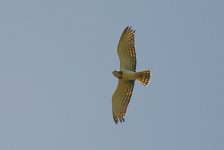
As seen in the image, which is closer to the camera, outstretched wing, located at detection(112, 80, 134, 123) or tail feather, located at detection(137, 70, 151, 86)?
tail feather, located at detection(137, 70, 151, 86)

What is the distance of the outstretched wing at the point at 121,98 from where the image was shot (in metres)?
30.6

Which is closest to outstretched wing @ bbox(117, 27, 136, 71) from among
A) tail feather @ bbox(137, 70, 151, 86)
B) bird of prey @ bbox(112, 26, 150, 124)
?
bird of prey @ bbox(112, 26, 150, 124)

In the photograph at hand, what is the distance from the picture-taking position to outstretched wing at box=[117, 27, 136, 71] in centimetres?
3039

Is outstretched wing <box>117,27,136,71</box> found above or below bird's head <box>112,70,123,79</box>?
above

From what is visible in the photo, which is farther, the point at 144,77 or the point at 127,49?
the point at 127,49

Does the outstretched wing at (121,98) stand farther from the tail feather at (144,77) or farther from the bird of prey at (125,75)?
the tail feather at (144,77)

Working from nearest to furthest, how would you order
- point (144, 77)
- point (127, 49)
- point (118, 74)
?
point (144, 77), point (127, 49), point (118, 74)

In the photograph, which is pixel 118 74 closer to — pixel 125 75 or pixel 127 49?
pixel 125 75

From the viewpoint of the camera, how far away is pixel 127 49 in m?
30.4

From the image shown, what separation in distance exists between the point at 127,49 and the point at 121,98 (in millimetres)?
1882

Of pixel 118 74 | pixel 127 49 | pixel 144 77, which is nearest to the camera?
pixel 144 77

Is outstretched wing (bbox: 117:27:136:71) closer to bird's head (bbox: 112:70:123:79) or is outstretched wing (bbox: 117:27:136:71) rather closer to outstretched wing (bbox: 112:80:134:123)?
bird's head (bbox: 112:70:123:79)

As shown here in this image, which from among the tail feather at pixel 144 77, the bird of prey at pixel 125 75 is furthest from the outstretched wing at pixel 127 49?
the tail feather at pixel 144 77


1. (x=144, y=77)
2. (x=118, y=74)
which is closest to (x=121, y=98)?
(x=118, y=74)
